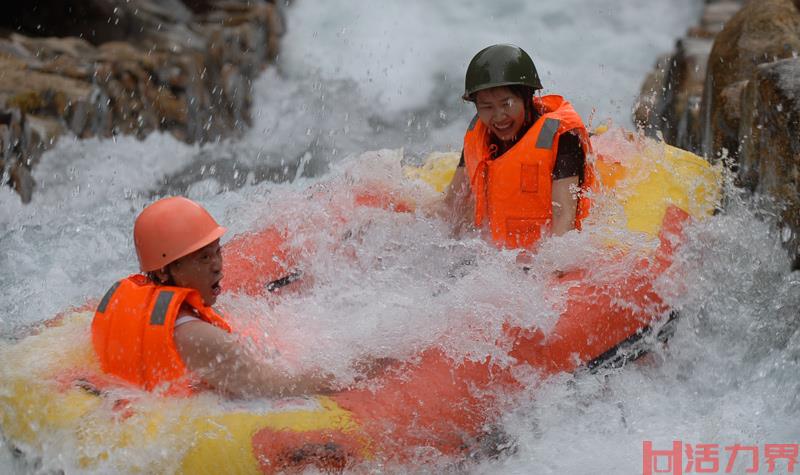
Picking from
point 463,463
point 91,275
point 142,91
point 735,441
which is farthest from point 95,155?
point 735,441

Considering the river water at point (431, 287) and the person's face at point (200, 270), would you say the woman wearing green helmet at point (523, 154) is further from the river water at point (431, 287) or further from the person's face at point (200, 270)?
the person's face at point (200, 270)

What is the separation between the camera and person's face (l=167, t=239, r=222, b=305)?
11.1 feet

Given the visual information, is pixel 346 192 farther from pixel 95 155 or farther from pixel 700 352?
pixel 95 155

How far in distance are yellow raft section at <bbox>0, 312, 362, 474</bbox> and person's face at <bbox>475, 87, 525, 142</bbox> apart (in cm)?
160

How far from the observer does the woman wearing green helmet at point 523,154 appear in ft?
13.7

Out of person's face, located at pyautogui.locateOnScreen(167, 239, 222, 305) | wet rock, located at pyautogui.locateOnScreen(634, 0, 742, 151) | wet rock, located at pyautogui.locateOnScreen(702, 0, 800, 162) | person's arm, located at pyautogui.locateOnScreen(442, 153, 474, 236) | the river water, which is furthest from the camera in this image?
wet rock, located at pyautogui.locateOnScreen(634, 0, 742, 151)

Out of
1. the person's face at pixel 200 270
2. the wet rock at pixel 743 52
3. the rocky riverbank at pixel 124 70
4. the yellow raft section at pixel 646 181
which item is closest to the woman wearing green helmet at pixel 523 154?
the yellow raft section at pixel 646 181

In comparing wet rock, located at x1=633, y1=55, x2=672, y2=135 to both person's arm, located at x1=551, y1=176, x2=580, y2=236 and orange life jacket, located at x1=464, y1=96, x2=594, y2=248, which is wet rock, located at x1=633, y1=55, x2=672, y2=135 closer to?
orange life jacket, located at x1=464, y1=96, x2=594, y2=248

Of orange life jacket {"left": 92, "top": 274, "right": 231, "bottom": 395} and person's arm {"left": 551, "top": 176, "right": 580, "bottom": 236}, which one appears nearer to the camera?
orange life jacket {"left": 92, "top": 274, "right": 231, "bottom": 395}

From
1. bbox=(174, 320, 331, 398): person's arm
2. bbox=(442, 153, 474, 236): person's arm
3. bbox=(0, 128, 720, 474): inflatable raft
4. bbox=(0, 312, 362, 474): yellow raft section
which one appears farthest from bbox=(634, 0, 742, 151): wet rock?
bbox=(0, 312, 362, 474): yellow raft section

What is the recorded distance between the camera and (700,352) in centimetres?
437

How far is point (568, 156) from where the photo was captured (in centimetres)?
423

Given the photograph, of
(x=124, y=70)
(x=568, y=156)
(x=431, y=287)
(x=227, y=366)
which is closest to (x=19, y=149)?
(x=124, y=70)

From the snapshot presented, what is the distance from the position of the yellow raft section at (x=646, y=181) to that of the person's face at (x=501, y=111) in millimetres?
409
